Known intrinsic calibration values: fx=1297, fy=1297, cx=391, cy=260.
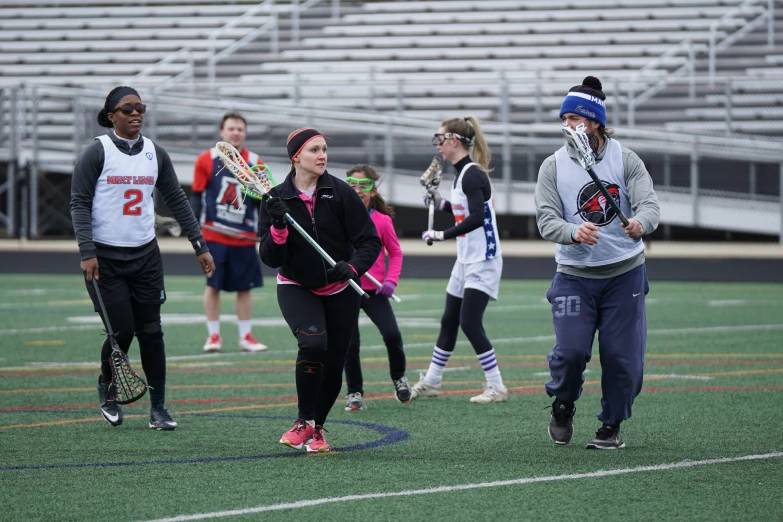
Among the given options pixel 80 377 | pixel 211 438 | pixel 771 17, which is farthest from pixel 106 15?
pixel 211 438

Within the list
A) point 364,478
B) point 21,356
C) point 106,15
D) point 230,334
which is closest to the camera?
point 364,478

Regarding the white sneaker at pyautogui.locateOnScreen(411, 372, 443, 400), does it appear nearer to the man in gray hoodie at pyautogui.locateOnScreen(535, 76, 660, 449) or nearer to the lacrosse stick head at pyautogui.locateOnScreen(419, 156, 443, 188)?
the lacrosse stick head at pyautogui.locateOnScreen(419, 156, 443, 188)

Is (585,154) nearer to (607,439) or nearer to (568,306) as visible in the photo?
(568,306)

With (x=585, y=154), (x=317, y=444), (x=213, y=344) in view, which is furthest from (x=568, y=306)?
(x=213, y=344)

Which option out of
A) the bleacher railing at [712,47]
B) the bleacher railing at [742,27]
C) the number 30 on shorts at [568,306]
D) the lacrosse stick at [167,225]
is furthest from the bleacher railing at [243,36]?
the number 30 on shorts at [568,306]

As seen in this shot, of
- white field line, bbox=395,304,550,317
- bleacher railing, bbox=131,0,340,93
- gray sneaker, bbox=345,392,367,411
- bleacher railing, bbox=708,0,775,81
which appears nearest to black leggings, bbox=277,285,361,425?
gray sneaker, bbox=345,392,367,411

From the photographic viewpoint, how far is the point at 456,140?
9.03m

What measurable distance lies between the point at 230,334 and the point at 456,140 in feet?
18.6

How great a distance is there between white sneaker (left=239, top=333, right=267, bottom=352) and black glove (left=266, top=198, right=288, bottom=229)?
5865 mm

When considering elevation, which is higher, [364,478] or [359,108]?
[359,108]

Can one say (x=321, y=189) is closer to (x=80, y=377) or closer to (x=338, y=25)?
(x=80, y=377)

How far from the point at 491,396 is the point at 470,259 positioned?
971 millimetres

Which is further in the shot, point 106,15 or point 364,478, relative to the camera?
point 106,15

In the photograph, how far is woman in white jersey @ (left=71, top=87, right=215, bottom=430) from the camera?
25.1 feet
